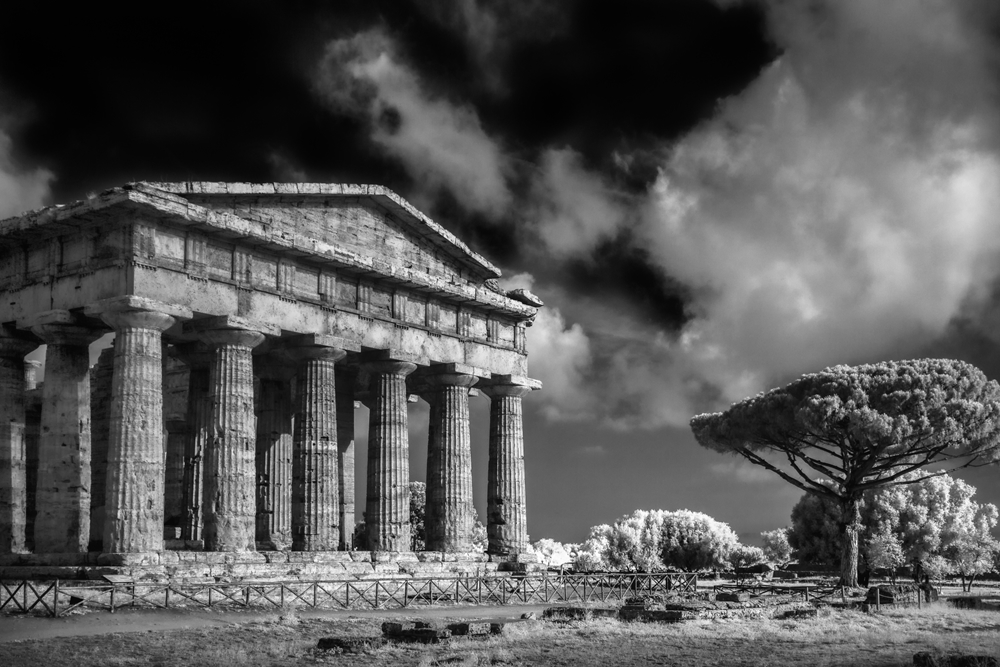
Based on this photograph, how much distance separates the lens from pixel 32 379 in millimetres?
37469

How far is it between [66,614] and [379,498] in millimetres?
11857

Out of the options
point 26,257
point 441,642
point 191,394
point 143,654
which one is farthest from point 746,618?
point 26,257

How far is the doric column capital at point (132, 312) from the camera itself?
25.0 m

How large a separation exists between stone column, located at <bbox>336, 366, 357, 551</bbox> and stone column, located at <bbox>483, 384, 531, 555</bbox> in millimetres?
4585

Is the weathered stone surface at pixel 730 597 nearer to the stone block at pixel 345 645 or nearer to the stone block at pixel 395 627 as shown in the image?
the stone block at pixel 395 627

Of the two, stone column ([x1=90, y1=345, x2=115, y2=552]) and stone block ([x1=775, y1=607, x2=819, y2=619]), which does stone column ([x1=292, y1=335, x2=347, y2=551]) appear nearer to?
stone column ([x1=90, y1=345, x2=115, y2=552])

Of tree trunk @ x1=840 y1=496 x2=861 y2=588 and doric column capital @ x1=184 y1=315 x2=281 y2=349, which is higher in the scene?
doric column capital @ x1=184 y1=315 x2=281 y2=349

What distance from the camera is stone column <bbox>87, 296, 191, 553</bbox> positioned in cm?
2456

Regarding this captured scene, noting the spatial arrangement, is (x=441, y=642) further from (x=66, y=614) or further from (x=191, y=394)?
(x=191, y=394)

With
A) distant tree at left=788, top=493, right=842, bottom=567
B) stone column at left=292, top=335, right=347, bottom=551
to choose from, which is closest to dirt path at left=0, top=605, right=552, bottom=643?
stone column at left=292, top=335, right=347, bottom=551

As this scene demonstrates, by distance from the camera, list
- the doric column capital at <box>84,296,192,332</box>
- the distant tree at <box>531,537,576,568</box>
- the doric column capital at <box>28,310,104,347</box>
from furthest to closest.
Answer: the distant tree at <box>531,537,576,568</box>, the doric column capital at <box>28,310,104,347</box>, the doric column capital at <box>84,296,192,332</box>

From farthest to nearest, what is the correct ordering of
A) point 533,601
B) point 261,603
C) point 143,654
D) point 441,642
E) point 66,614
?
point 533,601 → point 261,603 → point 66,614 → point 441,642 → point 143,654

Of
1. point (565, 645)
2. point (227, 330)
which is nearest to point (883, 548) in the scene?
point (227, 330)

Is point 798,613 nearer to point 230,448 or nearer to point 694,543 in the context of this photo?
point 230,448
